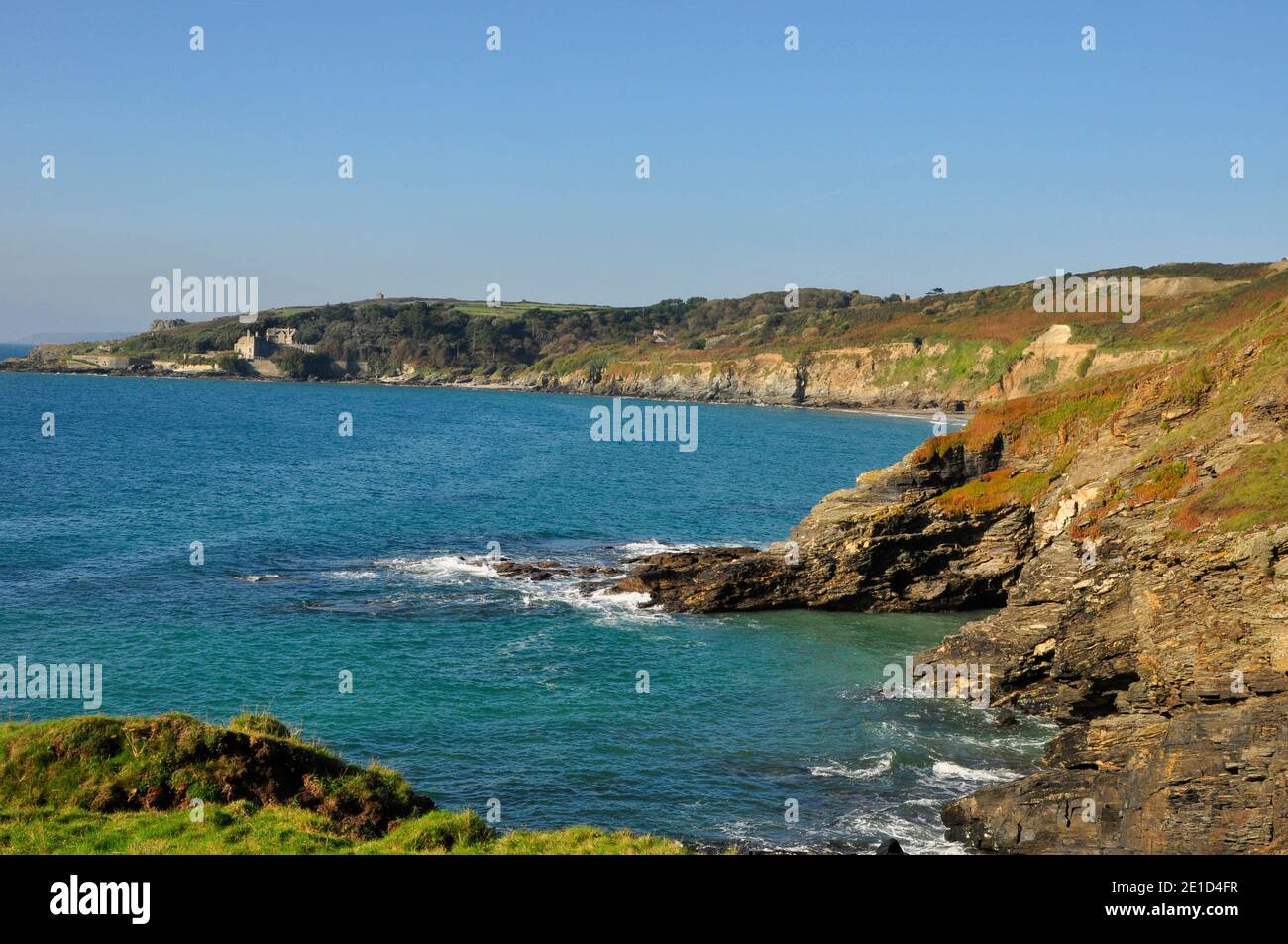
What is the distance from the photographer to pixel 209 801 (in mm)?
19297

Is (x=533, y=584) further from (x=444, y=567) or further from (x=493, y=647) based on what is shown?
(x=493, y=647)

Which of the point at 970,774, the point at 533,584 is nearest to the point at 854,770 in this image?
the point at 970,774

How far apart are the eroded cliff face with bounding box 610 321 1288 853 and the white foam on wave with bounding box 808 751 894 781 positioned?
3.37 m

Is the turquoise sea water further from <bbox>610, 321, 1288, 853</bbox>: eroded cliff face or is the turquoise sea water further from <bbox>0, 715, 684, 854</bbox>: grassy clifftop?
<bbox>0, 715, 684, 854</bbox>: grassy clifftop

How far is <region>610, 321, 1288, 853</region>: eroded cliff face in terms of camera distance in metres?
21.9

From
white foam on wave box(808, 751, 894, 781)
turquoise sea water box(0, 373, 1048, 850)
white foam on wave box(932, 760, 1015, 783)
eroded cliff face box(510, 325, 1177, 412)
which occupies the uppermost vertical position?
eroded cliff face box(510, 325, 1177, 412)

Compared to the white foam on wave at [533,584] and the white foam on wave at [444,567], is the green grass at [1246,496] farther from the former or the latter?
the white foam on wave at [444,567]

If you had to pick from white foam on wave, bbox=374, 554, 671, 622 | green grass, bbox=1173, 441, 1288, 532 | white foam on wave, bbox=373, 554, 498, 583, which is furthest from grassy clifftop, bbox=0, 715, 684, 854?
white foam on wave, bbox=373, 554, 498, 583

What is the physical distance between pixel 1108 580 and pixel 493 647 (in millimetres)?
22082
